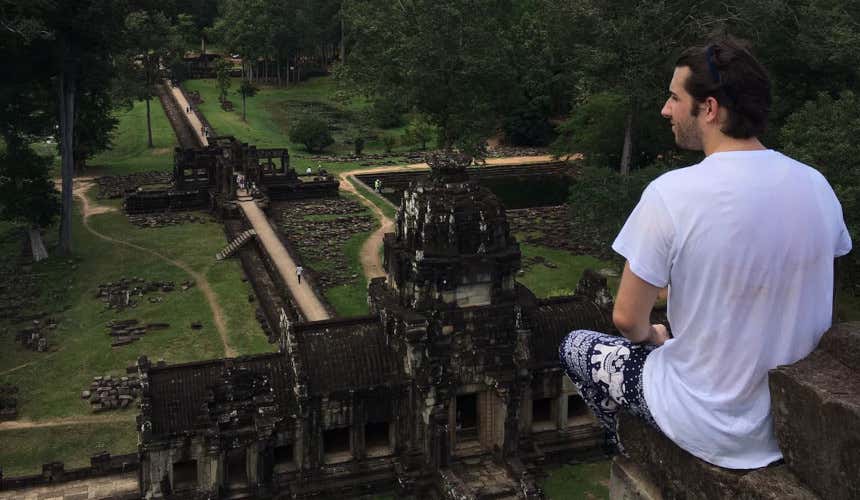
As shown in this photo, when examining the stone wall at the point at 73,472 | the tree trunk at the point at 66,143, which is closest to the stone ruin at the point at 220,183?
the tree trunk at the point at 66,143

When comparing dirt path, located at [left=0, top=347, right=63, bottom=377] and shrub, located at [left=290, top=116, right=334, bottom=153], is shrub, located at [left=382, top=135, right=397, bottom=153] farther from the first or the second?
dirt path, located at [left=0, top=347, right=63, bottom=377]

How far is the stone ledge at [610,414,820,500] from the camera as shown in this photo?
141 inches

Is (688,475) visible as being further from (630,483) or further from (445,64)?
(445,64)

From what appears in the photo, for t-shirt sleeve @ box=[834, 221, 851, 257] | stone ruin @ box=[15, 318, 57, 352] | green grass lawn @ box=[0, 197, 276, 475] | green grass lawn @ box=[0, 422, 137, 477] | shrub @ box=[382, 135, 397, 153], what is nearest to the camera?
t-shirt sleeve @ box=[834, 221, 851, 257]

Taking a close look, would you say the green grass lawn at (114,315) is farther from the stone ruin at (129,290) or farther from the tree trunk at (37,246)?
the tree trunk at (37,246)

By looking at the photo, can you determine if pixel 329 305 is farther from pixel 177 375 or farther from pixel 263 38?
pixel 263 38

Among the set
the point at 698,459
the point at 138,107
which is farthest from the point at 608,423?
the point at 138,107

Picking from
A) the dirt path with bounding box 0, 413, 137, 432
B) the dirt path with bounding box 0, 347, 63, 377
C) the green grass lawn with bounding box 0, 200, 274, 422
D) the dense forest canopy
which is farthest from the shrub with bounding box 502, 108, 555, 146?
the dirt path with bounding box 0, 413, 137, 432

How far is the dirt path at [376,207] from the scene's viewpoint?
37947 millimetres

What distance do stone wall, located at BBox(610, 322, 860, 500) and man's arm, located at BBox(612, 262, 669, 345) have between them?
609 mm

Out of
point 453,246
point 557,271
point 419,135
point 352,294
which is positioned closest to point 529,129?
point 419,135

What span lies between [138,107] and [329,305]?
6200cm

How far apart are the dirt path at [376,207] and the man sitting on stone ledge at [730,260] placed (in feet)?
77.9

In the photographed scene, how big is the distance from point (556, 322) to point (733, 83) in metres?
15.8
